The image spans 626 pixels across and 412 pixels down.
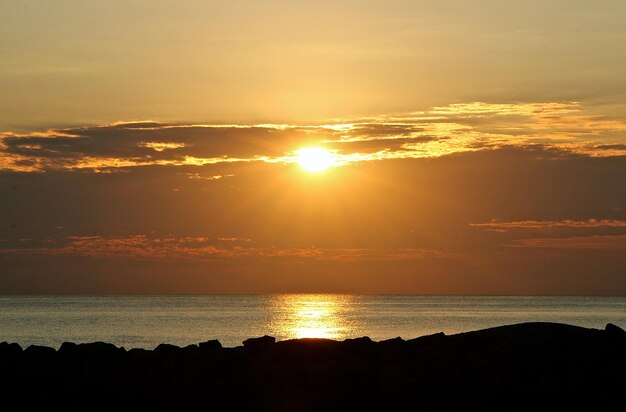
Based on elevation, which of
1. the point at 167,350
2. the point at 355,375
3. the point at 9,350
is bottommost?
the point at 9,350

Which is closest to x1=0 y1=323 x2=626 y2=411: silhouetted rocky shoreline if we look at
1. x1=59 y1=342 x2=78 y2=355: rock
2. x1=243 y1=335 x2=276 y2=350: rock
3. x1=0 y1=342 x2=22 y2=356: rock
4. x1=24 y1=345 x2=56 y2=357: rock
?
x1=243 y1=335 x2=276 y2=350: rock

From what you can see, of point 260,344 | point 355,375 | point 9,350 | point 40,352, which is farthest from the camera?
point 9,350

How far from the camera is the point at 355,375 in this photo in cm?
2208

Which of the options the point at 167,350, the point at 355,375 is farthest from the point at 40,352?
the point at 355,375

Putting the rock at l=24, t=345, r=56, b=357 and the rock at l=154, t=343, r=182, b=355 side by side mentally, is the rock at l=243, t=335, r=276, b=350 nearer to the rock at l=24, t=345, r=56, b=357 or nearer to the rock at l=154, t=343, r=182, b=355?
the rock at l=154, t=343, r=182, b=355

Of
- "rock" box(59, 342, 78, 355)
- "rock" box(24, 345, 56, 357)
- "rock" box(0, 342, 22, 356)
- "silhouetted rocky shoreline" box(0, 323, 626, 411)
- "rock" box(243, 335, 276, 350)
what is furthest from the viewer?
"rock" box(0, 342, 22, 356)

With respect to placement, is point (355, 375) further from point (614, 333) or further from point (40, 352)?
point (40, 352)

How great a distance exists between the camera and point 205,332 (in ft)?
290

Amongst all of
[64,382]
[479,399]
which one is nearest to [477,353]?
[479,399]

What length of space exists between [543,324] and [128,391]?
923cm

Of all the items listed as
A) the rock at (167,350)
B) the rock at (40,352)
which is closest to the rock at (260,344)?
the rock at (167,350)

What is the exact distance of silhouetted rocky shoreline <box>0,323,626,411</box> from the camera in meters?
20.5

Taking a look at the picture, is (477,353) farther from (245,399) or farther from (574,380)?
(245,399)

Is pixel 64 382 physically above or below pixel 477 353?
below
